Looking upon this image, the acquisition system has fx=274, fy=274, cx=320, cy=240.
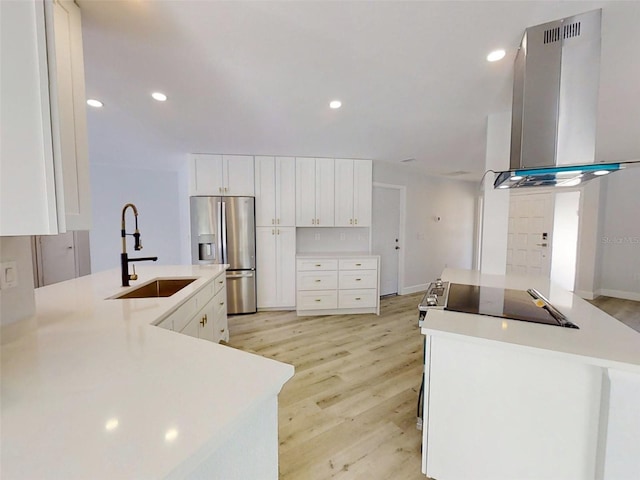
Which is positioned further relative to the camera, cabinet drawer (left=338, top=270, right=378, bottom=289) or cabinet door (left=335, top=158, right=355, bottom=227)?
cabinet door (left=335, top=158, right=355, bottom=227)

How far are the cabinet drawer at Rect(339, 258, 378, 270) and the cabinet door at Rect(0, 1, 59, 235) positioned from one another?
349cm

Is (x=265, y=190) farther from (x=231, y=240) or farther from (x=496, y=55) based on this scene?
(x=496, y=55)

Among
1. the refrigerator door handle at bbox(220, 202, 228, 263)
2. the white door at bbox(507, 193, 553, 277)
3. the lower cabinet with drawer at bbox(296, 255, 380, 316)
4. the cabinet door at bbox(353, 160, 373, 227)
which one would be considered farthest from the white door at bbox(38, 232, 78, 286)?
the white door at bbox(507, 193, 553, 277)

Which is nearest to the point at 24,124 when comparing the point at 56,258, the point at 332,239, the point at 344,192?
the point at 344,192

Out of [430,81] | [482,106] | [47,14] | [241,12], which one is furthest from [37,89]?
[482,106]

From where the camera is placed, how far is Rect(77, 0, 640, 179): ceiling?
1.36m

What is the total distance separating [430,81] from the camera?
A: 79.1 inches

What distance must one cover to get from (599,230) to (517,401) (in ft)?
11.8

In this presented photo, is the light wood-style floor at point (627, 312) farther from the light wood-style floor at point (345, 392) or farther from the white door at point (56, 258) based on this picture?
the white door at point (56, 258)

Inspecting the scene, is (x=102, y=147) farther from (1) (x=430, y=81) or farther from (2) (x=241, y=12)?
(1) (x=430, y=81)

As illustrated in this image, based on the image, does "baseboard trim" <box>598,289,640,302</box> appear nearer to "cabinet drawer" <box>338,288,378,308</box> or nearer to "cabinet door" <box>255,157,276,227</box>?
"cabinet drawer" <box>338,288,378,308</box>

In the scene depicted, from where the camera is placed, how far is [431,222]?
561 centimetres

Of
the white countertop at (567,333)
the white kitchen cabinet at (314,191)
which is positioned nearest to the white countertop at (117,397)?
the white countertop at (567,333)

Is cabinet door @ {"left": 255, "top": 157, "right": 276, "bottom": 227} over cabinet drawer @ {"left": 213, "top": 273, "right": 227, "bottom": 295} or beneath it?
over
